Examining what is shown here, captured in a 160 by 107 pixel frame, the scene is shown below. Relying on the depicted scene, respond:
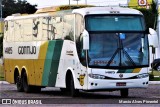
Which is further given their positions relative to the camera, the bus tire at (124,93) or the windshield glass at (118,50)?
the bus tire at (124,93)

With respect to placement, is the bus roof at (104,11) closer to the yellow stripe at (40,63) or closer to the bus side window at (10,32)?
the yellow stripe at (40,63)

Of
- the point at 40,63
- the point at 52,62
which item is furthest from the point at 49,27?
the point at 40,63

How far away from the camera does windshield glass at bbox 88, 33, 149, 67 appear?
21062 mm

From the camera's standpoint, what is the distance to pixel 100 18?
853 inches

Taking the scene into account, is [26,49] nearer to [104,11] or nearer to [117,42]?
[104,11]

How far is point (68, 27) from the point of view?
22.8 metres

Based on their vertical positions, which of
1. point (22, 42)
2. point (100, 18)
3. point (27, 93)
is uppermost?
point (100, 18)

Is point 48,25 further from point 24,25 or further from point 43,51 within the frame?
point 24,25

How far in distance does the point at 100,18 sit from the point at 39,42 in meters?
4.52

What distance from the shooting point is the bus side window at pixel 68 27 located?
22406mm

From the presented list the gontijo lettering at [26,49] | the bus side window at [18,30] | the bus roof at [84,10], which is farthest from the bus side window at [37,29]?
the bus side window at [18,30]

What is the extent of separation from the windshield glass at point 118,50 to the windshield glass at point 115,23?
0.24m

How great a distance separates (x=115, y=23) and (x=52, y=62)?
3.60 meters

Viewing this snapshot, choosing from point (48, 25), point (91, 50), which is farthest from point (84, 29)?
point (48, 25)
